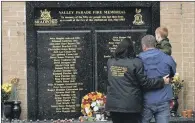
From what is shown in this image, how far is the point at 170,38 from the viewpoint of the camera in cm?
979

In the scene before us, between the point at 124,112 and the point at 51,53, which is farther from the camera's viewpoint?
the point at 51,53

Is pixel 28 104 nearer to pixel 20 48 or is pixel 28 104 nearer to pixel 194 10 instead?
pixel 20 48

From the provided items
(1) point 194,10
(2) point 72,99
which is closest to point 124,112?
(2) point 72,99

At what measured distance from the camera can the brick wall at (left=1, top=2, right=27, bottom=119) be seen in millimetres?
9562

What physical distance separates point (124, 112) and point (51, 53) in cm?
328

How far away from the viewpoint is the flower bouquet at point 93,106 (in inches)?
366

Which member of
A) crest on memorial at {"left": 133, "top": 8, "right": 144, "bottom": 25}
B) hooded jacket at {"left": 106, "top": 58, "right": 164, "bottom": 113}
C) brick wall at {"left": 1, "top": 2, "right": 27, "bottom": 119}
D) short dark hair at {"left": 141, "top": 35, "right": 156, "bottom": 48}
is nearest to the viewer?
hooded jacket at {"left": 106, "top": 58, "right": 164, "bottom": 113}

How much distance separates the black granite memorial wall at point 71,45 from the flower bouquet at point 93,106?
9.2 inches

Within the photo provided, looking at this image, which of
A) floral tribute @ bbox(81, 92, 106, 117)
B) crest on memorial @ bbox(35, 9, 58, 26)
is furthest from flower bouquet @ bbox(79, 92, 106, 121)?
crest on memorial @ bbox(35, 9, 58, 26)

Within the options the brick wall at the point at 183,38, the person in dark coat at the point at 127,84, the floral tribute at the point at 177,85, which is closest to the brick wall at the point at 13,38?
the brick wall at the point at 183,38

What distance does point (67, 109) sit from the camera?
31.9 ft

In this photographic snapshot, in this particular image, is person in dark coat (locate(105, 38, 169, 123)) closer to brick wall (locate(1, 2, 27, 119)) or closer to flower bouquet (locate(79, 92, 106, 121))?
flower bouquet (locate(79, 92, 106, 121))

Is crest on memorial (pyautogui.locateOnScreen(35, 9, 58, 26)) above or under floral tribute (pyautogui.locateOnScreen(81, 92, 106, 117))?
above

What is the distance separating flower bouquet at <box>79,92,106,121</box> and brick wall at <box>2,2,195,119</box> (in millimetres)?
1079
